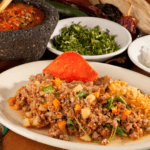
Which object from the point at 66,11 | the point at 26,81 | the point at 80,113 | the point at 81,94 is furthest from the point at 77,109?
the point at 66,11

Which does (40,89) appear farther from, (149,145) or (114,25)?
(114,25)

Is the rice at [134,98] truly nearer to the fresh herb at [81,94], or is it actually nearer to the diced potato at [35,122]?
the fresh herb at [81,94]

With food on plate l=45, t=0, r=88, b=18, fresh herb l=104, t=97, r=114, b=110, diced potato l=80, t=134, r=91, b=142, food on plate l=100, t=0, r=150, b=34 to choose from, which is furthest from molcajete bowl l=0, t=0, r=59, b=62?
food on plate l=100, t=0, r=150, b=34

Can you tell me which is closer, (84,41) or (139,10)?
(84,41)

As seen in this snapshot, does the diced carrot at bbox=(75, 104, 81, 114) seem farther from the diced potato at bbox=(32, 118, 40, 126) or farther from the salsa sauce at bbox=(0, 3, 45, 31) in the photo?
the salsa sauce at bbox=(0, 3, 45, 31)

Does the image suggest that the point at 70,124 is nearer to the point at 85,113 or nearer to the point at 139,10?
the point at 85,113

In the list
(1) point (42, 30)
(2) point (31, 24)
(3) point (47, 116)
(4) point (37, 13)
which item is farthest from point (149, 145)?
(4) point (37, 13)
